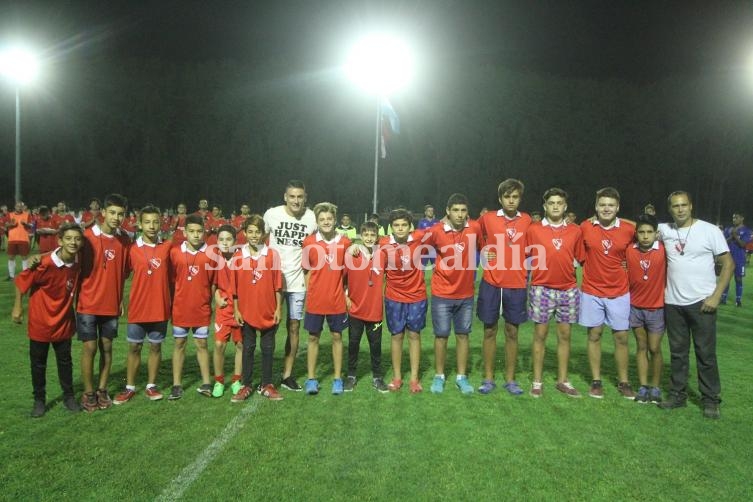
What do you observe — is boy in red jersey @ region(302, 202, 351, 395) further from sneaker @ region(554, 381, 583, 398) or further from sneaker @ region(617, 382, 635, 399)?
sneaker @ region(617, 382, 635, 399)

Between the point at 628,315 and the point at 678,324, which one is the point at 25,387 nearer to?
the point at 628,315

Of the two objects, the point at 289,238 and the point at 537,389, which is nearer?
the point at 537,389

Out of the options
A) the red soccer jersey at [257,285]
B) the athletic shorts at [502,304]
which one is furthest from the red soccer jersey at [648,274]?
the red soccer jersey at [257,285]

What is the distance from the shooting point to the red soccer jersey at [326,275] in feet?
17.4

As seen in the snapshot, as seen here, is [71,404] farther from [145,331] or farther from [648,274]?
[648,274]

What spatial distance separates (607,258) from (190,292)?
4.13 metres

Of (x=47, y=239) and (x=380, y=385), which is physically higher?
(x=47, y=239)

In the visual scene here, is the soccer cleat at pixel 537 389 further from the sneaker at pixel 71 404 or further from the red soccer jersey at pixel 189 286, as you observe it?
the sneaker at pixel 71 404

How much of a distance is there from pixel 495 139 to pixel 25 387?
4612cm

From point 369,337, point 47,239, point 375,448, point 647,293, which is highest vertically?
point 47,239

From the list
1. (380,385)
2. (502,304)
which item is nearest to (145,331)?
(380,385)

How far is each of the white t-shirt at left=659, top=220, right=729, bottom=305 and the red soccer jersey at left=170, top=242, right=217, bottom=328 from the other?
4463mm

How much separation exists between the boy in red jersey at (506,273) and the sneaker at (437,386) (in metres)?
0.41

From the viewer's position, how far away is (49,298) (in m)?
4.53
